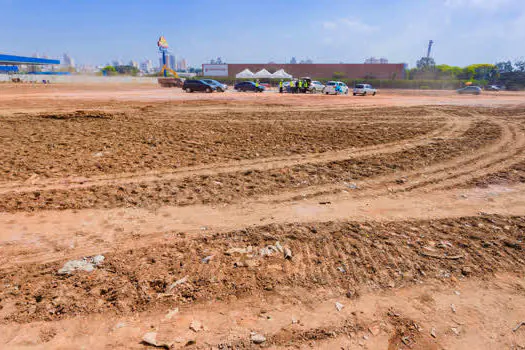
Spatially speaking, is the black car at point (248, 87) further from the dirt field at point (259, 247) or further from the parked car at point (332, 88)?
the dirt field at point (259, 247)

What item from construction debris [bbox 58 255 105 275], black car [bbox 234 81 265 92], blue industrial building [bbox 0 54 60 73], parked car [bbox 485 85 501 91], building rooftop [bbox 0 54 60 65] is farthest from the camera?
blue industrial building [bbox 0 54 60 73]

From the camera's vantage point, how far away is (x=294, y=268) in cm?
381

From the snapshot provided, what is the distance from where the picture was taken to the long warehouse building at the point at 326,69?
249ft

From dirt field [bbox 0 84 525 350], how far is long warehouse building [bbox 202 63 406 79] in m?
74.1

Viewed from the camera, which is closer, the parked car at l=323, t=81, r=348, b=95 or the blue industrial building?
the parked car at l=323, t=81, r=348, b=95

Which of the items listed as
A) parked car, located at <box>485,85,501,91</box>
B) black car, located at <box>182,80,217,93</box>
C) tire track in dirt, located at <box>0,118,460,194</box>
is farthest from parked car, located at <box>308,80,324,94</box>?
parked car, located at <box>485,85,501,91</box>

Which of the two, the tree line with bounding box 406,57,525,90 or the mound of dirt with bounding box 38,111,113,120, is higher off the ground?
the tree line with bounding box 406,57,525,90

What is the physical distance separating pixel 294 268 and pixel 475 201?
3.96m

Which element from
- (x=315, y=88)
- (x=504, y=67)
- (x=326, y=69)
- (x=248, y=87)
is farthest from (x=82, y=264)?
(x=504, y=67)

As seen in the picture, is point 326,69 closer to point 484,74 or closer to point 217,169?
point 484,74

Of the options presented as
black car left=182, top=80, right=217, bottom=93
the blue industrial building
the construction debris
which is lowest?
the construction debris

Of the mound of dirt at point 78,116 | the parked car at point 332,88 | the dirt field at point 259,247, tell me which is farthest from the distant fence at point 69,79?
the dirt field at point 259,247

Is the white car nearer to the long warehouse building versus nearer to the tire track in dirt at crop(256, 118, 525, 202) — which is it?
the tire track in dirt at crop(256, 118, 525, 202)

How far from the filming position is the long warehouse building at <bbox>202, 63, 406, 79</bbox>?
75750 millimetres
